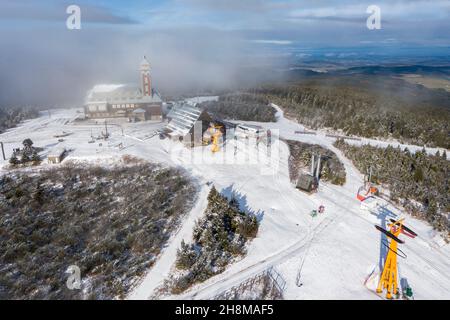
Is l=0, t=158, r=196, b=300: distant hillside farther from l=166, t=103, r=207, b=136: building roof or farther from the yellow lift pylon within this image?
the yellow lift pylon

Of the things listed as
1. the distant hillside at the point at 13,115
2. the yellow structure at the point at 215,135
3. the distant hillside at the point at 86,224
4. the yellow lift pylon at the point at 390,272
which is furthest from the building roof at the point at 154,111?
the yellow lift pylon at the point at 390,272

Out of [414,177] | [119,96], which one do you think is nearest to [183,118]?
[119,96]

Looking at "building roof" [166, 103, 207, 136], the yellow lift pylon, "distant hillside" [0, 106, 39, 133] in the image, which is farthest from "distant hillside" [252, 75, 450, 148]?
"distant hillside" [0, 106, 39, 133]

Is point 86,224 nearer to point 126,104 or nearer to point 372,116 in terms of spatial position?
point 126,104

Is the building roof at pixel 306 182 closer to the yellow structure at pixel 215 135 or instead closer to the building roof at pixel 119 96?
the yellow structure at pixel 215 135

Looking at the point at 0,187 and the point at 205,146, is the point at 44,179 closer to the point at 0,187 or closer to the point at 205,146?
the point at 0,187
